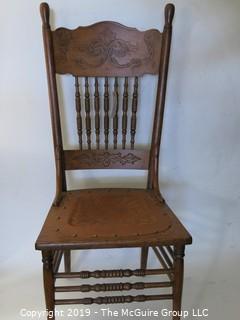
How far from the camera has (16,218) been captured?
1.25 m

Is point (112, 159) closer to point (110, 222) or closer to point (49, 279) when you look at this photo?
point (110, 222)

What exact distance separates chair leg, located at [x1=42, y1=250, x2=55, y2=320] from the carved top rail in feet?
1.73

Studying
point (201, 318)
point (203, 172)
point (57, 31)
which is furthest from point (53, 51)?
point (201, 318)

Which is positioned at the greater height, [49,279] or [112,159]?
[112,159]

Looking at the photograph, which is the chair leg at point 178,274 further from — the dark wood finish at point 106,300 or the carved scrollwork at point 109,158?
the carved scrollwork at point 109,158

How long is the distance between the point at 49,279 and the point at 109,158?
41cm

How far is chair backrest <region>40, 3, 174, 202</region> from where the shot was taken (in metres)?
1.01

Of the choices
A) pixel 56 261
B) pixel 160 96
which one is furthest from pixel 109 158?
pixel 56 261

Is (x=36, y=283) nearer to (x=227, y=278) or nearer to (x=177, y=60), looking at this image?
(x=227, y=278)

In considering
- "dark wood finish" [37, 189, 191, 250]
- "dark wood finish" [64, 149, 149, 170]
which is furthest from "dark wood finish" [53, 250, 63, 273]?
"dark wood finish" [64, 149, 149, 170]

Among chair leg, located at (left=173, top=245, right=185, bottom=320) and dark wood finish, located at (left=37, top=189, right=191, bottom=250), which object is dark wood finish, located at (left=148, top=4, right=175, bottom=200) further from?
chair leg, located at (left=173, top=245, right=185, bottom=320)

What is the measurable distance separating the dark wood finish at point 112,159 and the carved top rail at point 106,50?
24 cm

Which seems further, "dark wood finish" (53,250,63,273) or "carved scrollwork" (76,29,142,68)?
"carved scrollwork" (76,29,142,68)

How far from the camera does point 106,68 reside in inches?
40.6
